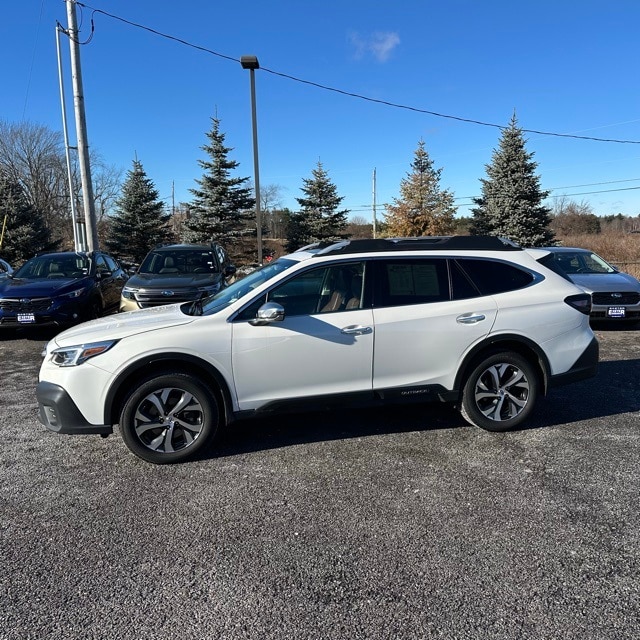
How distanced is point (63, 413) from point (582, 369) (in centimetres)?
448

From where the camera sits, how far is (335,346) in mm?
3998

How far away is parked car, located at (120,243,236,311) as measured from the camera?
29.0 feet

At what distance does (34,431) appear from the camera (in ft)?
15.2

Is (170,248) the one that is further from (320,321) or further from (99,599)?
(99,599)

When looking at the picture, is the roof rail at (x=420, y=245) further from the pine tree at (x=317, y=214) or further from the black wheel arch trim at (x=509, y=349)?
the pine tree at (x=317, y=214)

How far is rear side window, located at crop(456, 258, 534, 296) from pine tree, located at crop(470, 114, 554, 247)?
23.7 metres

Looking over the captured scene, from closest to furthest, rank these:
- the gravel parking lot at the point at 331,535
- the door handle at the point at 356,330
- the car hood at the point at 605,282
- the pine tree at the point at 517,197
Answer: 1. the gravel parking lot at the point at 331,535
2. the door handle at the point at 356,330
3. the car hood at the point at 605,282
4. the pine tree at the point at 517,197

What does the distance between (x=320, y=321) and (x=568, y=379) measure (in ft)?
7.85

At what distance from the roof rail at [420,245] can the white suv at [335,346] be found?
0.06 ft

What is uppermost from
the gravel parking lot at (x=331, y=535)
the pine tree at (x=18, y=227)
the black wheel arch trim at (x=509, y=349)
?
the pine tree at (x=18, y=227)

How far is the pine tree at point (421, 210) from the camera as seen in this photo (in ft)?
108

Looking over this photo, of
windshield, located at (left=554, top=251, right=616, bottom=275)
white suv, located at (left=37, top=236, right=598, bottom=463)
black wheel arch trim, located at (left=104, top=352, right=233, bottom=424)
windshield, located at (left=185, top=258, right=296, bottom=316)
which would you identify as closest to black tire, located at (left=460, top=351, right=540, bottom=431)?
white suv, located at (left=37, top=236, right=598, bottom=463)

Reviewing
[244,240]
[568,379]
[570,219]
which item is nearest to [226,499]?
[568,379]

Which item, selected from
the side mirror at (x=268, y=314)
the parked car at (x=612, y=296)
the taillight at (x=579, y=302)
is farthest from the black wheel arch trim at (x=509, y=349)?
the parked car at (x=612, y=296)
